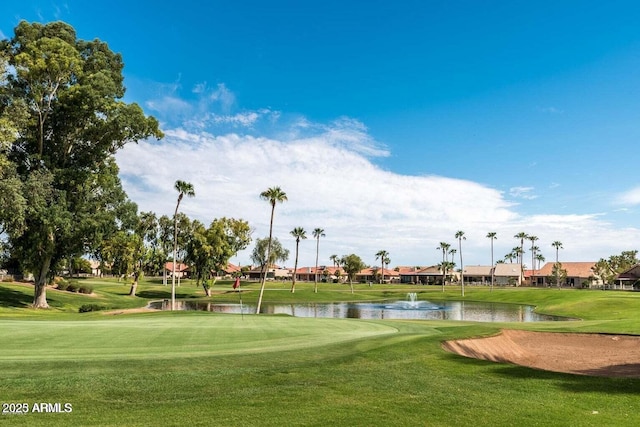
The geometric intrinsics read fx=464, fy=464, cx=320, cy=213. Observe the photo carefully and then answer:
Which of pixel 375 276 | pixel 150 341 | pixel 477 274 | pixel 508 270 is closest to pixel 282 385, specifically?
pixel 150 341

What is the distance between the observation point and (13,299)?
156 feet

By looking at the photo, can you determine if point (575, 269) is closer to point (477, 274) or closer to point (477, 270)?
point (477, 274)

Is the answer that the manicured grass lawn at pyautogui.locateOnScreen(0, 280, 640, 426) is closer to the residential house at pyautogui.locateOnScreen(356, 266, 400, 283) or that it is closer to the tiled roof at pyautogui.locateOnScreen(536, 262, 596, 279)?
the tiled roof at pyautogui.locateOnScreen(536, 262, 596, 279)

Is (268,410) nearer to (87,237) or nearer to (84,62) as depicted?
(87,237)

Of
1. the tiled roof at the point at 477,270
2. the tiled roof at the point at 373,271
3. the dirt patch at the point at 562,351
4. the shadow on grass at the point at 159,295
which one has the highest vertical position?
the tiled roof at the point at 477,270

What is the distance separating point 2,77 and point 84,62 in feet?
31.4

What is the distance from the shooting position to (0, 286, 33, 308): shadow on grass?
44.3m

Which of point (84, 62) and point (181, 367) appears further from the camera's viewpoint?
point (84, 62)

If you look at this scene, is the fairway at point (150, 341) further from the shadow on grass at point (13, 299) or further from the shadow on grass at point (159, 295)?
the shadow on grass at point (159, 295)

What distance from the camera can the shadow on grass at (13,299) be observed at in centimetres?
4428

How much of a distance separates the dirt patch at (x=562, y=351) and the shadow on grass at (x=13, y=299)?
42991 mm

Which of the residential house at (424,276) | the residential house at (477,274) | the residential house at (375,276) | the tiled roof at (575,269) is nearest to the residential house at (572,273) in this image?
the tiled roof at (575,269)

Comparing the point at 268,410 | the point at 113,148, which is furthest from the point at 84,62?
the point at 268,410

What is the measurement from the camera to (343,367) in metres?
12.7
